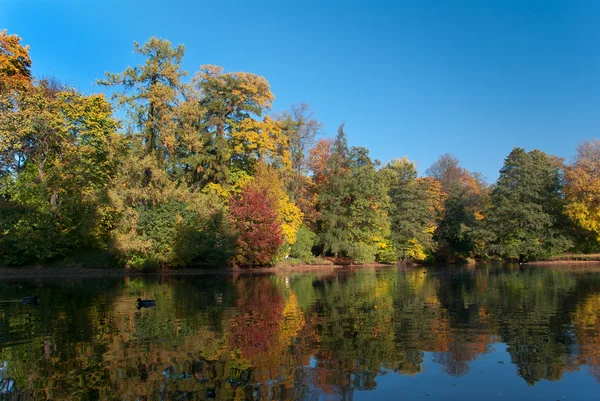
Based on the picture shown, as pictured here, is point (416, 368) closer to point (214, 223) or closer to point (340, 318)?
point (340, 318)

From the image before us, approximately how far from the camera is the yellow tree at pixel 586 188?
172 ft

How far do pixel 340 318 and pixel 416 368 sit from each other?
5.98 metres

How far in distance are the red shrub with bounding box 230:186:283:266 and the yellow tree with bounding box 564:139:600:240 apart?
35.5m

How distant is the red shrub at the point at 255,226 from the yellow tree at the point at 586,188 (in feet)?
117

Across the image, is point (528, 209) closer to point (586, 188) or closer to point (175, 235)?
point (586, 188)

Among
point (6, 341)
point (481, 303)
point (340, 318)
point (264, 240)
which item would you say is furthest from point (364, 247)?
point (6, 341)

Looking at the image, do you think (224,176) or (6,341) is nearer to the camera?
(6,341)

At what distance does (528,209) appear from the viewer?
56.1 metres

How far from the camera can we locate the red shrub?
145ft

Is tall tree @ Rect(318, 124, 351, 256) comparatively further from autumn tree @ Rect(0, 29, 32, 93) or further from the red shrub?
autumn tree @ Rect(0, 29, 32, 93)

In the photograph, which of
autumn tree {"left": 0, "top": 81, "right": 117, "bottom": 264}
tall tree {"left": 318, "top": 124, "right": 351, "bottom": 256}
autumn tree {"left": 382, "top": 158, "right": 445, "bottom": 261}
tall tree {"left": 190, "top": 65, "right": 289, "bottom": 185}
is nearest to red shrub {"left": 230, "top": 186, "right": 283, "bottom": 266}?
tall tree {"left": 190, "top": 65, "right": 289, "bottom": 185}

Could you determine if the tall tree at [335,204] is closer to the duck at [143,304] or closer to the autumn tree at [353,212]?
the autumn tree at [353,212]

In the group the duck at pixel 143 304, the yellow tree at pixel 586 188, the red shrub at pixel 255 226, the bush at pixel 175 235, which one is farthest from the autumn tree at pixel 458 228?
the duck at pixel 143 304

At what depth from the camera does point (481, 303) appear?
18.8 m
